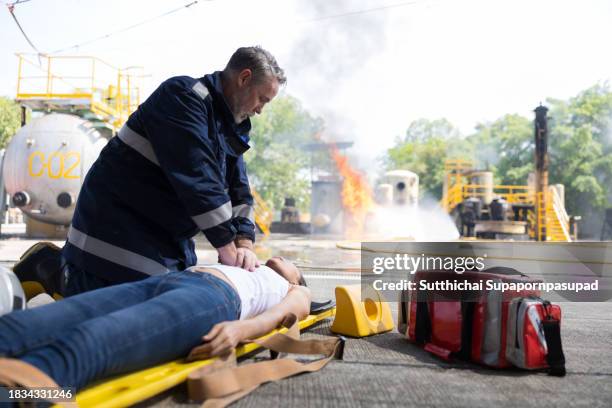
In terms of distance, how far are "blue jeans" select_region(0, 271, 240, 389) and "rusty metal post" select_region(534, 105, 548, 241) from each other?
46.1 ft

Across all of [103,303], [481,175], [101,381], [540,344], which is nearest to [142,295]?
[103,303]

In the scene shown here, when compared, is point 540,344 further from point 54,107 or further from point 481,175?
point 481,175

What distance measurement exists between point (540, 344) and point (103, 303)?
1895 millimetres

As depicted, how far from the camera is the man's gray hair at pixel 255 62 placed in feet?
8.62

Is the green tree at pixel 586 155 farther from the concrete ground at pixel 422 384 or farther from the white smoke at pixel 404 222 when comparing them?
the concrete ground at pixel 422 384

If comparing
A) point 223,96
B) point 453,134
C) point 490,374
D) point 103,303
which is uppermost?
point 453,134

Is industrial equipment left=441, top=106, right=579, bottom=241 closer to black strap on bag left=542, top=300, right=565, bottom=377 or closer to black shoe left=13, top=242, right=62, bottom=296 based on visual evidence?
black strap on bag left=542, top=300, right=565, bottom=377

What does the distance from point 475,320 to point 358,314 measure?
0.75m

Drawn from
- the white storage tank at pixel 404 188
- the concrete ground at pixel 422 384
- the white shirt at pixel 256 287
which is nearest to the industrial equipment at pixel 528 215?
the white storage tank at pixel 404 188

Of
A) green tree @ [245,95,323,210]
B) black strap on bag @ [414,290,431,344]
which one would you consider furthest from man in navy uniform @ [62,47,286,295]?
green tree @ [245,95,323,210]

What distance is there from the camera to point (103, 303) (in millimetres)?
1811

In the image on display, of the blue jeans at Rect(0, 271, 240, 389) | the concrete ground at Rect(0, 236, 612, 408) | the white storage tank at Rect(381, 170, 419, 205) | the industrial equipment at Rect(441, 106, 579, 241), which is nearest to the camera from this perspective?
the blue jeans at Rect(0, 271, 240, 389)

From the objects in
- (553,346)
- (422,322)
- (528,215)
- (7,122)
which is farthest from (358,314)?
(7,122)

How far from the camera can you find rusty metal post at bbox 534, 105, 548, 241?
45.9ft
